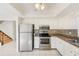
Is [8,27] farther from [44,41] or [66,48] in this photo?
[66,48]

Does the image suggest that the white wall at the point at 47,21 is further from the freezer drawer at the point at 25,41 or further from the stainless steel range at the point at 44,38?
the freezer drawer at the point at 25,41

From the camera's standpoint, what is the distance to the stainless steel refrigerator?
5.11 metres

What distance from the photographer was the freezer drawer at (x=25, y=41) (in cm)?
510

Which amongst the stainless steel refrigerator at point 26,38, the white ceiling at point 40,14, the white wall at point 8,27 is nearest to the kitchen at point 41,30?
the stainless steel refrigerator at point 26,38

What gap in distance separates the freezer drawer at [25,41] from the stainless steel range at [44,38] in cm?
→ 54

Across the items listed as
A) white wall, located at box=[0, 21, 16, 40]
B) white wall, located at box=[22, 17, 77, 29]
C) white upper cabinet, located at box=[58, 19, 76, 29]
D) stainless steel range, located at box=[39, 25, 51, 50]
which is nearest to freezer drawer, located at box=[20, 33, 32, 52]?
stainless steel range, located at box=[39, 25, 51, 50]

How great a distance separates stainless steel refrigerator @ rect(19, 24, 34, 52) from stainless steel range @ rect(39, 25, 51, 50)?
20.6 inches

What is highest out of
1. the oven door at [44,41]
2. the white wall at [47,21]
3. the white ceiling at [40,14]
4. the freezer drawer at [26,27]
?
the white ceiling at [40,14]

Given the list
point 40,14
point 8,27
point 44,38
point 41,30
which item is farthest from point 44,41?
point 8,27

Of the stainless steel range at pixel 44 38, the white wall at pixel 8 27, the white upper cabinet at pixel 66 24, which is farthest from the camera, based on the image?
the white wall at pixel 8 27

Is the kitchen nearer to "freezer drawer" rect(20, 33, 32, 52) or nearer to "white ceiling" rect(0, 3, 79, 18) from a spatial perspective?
"freezer drawer" rect(20, 33, 32, 52)

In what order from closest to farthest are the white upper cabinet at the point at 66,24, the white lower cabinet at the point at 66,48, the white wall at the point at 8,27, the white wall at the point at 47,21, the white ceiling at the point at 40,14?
the white lower cabinet at the point at 66,48 → the white ceiling at the point at 40,14 → the white upper cabinet at the point at 66,24 → the white wall at the point at 47,21 → the white wall at the point at 8,27

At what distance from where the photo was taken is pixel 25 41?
5.12m

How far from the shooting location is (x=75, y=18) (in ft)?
15.1
